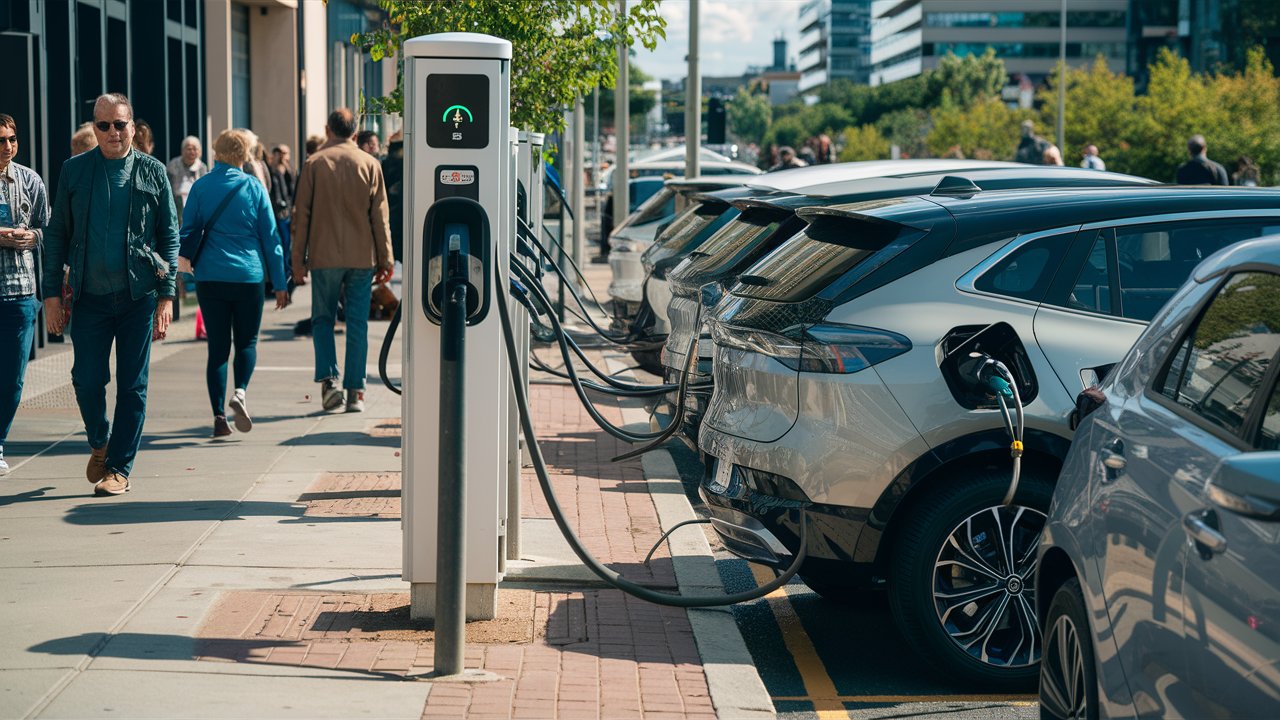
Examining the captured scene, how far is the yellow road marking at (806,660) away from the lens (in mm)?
5625

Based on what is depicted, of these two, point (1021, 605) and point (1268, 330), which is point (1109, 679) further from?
point (1021, 605)

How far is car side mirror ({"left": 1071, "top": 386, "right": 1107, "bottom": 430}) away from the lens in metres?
4.47

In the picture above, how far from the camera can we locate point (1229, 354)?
384 centimetres

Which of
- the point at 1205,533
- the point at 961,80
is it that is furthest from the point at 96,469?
the point at 961,80

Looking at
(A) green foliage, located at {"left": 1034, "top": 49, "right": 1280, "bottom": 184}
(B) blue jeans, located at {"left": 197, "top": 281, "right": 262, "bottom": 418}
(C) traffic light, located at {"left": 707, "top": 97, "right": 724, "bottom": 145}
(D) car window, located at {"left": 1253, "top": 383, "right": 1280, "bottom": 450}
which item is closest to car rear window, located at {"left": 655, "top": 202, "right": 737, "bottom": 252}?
(B) blue jeans, located at {"left": 197, "top": 281, "right": 262, "bottom": 418}

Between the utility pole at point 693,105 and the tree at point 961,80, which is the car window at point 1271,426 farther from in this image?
the tree at point 961,80

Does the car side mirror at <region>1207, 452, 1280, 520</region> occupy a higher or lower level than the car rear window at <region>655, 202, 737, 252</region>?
lower

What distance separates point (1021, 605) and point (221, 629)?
2902 mm

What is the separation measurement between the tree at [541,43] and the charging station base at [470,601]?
498cm

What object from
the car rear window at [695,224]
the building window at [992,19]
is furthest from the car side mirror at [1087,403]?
the building window at [992,19]

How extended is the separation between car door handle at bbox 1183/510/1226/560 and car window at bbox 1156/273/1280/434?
0.27 metres

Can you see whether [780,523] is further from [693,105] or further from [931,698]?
[693,105]

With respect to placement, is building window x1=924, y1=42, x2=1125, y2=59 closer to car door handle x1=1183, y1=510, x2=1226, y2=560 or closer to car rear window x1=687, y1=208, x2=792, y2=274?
car rear window x1=687, y1=208, x2=792, y2=274

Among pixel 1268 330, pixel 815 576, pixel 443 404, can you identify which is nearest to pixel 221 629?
pixel 443 404
